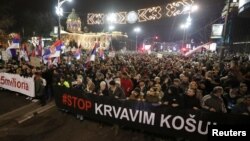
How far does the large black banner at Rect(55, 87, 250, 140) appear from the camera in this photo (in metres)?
7.81

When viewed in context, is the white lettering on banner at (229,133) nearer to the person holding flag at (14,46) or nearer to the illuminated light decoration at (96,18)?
the person holding flag at (14,46)

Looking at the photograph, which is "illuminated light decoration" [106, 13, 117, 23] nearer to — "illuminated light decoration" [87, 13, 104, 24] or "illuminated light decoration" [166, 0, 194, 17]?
"illuminated light decoration" [87, 13, 104, 24]

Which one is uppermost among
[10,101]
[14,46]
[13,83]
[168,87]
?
[14,46]

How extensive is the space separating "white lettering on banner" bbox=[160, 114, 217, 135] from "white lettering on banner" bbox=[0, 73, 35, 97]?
766cm

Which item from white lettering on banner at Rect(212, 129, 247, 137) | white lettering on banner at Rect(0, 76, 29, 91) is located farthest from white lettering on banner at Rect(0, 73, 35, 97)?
white lettering on banner at Rect(212, 129, 247, 137)

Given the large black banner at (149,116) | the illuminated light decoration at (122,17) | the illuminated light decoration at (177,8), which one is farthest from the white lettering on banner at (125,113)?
the illuminated light decoration at (122,17)

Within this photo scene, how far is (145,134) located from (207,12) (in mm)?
46579

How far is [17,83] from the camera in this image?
14.7m

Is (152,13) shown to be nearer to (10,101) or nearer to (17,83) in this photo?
(17,83)

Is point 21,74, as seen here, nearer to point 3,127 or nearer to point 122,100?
point 3,127

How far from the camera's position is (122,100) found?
911cm

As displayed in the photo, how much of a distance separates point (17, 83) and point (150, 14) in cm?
971

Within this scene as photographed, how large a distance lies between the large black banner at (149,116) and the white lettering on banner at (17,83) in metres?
3.77

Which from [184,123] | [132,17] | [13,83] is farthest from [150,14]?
[184,123]
